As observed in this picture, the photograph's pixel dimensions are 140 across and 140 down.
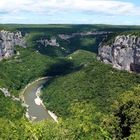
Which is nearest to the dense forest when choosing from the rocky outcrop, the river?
the river

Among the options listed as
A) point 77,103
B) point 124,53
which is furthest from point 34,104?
point 77,103

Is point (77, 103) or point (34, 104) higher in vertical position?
point (77, 103)

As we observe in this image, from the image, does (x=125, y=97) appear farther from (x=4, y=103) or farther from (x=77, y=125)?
(x=4, y=103)

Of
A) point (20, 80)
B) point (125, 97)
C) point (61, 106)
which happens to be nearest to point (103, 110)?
point (61, 106)

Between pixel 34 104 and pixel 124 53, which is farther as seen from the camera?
pixel 124 53

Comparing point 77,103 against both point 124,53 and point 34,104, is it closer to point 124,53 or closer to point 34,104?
point 34,104

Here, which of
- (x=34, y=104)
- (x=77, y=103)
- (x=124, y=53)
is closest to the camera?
(x=77, y=103)
